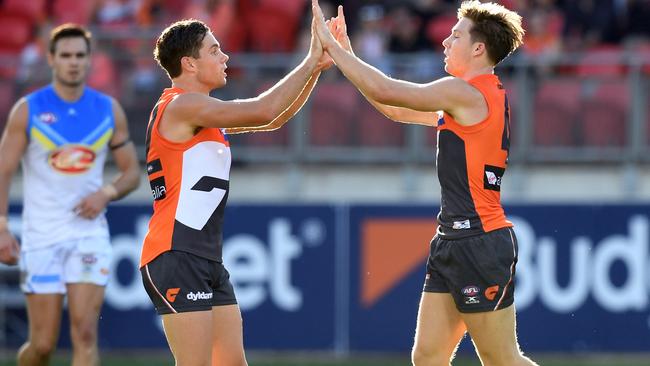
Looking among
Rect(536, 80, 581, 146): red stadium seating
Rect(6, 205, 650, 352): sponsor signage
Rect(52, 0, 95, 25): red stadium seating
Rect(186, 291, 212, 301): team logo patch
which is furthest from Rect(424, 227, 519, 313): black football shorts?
Rect(52, 0, 95, 25): red stadium seating

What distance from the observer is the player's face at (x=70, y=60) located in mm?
9547

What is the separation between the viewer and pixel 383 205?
40.3 feet

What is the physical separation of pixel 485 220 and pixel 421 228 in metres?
4.72

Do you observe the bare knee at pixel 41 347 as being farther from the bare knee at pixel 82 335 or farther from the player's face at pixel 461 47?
the player's face at pixel 461 47

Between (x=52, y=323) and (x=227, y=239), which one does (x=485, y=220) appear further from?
(x=227, y=239)

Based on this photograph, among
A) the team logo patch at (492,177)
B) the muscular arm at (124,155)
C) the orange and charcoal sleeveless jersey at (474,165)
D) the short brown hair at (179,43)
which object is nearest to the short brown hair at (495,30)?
the orange and charcoal sleeveless jersey at (474,165)

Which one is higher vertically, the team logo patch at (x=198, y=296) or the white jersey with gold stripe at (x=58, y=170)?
the white jersey with gold stripe at (x=58, y=170)

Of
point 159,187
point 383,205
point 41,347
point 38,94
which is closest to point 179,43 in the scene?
point 159,187

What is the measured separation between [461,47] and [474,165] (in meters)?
0.69

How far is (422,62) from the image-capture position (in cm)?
1292

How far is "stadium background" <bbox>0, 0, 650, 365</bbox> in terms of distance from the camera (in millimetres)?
12031

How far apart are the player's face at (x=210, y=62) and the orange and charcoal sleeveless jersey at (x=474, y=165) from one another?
129cm

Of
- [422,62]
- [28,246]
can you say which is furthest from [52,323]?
[422,62]

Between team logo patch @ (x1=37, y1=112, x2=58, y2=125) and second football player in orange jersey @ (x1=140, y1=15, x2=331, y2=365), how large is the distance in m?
2.22
